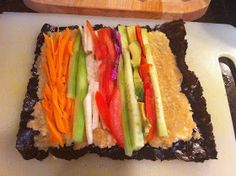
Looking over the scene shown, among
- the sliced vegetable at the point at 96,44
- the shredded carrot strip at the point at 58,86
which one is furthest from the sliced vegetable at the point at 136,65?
the shredded carrot strip at the point at 58,86

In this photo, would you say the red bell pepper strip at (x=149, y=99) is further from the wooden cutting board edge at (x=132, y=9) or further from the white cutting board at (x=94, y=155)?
the wooden cutting board edge at (x=132, y=9)

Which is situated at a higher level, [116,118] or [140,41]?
[140,41]

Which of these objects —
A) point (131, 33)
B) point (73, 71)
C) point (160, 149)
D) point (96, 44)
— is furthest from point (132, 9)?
point (160, 149)

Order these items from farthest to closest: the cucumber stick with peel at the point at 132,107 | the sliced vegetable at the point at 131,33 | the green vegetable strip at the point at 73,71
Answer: the sliced vegetable at the point at 131,33
the green vegetable strip at the point at 73,71
the cucumber stick with peel at the point at 132,107

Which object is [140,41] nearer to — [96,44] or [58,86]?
[96,44]

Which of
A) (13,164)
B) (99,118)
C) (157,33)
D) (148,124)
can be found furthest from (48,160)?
(157,33)
